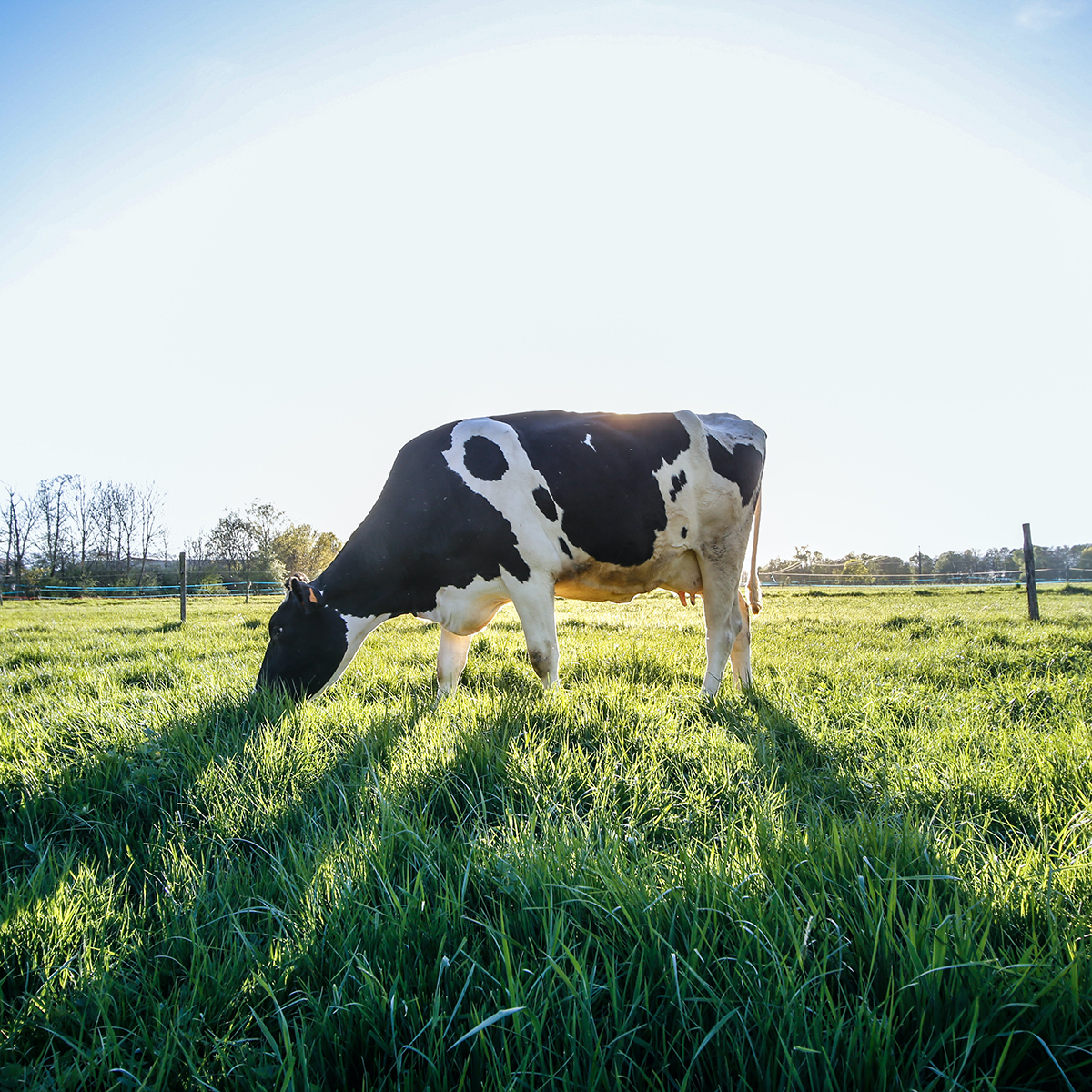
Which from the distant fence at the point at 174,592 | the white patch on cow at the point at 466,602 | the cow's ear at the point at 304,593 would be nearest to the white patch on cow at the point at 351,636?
the cow's ear at the point at 304,593

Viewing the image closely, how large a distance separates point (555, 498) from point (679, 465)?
1262 mm

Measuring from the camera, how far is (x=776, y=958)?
1182 mm

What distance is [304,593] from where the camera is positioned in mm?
4602

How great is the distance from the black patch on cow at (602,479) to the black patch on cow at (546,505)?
56 mm

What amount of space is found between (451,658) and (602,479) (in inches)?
80.7

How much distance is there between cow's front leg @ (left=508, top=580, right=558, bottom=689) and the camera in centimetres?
470

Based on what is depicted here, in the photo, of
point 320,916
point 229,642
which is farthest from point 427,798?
point 229,642

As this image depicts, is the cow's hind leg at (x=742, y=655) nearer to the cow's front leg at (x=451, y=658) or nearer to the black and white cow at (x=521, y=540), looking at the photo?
the black and white cow at (x=521, y=540)

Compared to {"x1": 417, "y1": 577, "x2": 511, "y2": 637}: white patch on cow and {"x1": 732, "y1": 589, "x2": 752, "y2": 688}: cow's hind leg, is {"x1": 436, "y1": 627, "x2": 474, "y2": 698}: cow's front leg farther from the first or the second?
{"x1": 732, "y1": 589, "x2": 752, "y2": 688}: cow's hind leg

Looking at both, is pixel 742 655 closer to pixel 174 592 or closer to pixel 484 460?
pixel 484 460

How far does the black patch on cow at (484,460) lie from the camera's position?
489 cm

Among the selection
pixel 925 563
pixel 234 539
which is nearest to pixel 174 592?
pixel 234 539

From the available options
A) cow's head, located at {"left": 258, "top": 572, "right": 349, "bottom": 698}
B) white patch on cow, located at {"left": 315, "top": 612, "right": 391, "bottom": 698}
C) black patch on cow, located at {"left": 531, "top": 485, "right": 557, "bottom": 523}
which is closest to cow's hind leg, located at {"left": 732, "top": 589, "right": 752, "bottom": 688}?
black patch on cow, located at {"left": 531, "top": 485, "right": 557, "bottom": 523}

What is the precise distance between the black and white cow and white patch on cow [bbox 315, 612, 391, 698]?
11 millimetres
